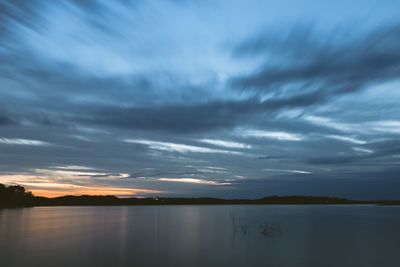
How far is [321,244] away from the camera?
51719mm

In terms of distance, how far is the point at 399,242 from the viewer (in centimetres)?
5300

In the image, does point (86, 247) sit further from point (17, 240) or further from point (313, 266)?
point (313, 266)

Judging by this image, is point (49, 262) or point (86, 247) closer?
point (49, 262)

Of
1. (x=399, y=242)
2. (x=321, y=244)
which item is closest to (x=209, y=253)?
(x=321, y=244)

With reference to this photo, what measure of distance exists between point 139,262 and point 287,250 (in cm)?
1910

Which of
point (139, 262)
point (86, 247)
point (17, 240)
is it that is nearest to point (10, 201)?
point (17, 240)

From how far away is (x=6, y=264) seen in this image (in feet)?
112

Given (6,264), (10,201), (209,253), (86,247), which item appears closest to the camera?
(6,264)

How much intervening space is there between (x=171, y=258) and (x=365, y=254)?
71.8ft

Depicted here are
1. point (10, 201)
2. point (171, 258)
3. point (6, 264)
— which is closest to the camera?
point (6, 264)

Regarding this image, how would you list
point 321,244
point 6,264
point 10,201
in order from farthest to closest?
point 10,201 → point 321,244 → point 6,264

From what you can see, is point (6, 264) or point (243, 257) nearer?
point (6, 264)

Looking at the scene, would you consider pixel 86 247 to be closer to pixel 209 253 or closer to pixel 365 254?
pixel 209 253

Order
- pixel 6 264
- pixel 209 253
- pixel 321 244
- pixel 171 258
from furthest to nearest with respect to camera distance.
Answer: pixel 321 244, pixel 209 253, pixel 171 258, pixel 6 264
